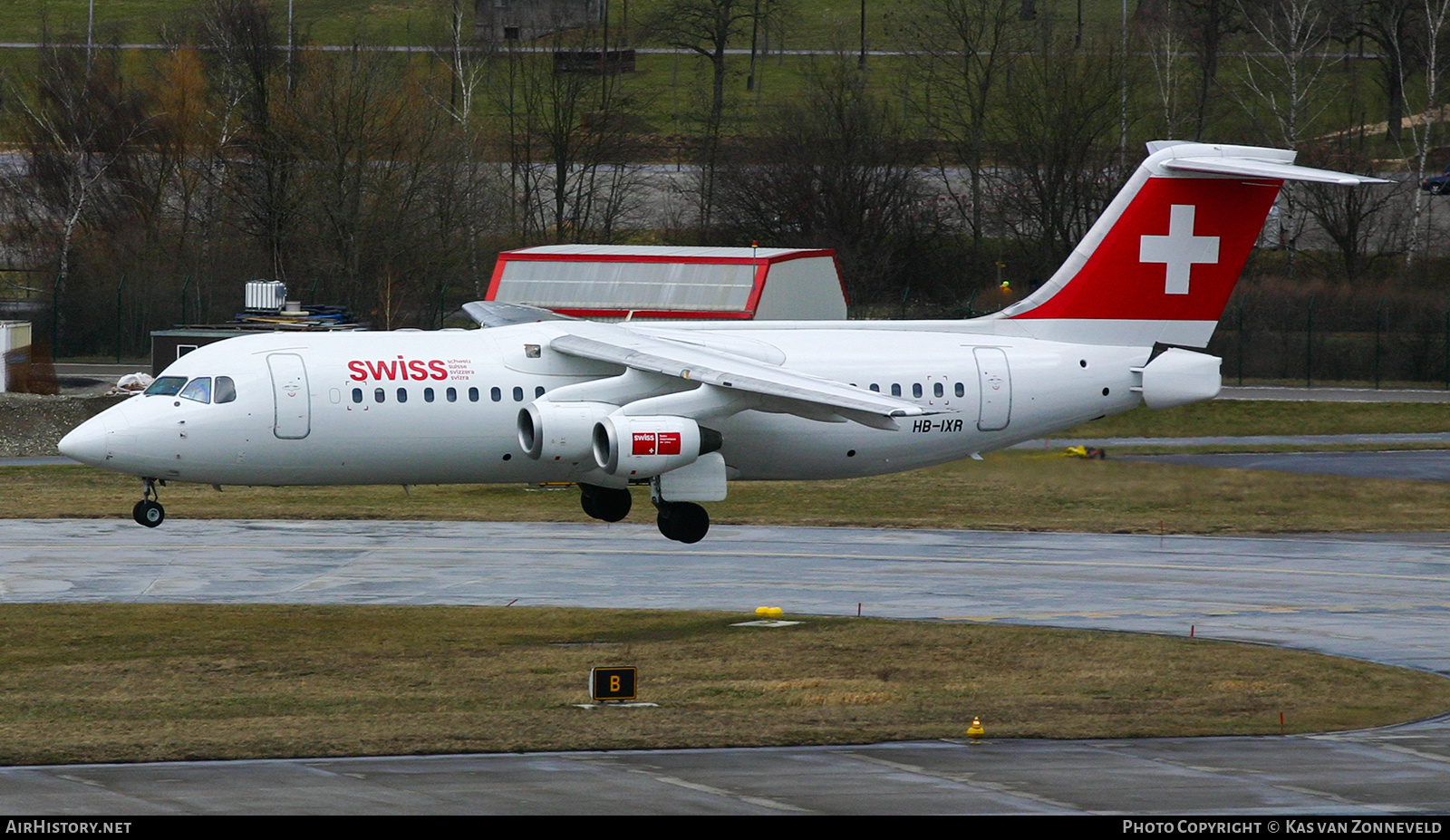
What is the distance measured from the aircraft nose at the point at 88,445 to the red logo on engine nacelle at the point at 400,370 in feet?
12.2

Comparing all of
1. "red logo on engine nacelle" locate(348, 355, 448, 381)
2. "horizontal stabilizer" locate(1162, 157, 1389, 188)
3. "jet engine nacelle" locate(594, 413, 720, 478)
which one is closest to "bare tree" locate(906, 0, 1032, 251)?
"horizontal stabilizer" locate(1162, 157, 1389, 188)

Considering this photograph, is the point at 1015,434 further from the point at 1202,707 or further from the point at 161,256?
the point at 161,256

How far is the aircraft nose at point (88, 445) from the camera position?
85.3 feet

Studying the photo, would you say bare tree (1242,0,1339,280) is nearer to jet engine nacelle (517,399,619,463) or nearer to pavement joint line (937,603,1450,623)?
pavement joint line (937,603,1450,623)

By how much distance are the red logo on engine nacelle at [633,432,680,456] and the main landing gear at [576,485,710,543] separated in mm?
1327

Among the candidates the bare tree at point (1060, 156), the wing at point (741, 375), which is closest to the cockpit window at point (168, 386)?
the wing at point (741, 375)

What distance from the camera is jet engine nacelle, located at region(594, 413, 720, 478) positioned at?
26156 millimetres

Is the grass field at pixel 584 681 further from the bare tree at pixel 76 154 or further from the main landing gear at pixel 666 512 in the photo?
the bare tree at pixel 76 154

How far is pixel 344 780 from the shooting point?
16.6 meters

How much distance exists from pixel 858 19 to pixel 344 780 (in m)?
96.6

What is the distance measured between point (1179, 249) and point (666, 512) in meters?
10.1

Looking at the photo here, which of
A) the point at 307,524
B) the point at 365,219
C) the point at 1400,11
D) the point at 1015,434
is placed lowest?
the point at 307,524

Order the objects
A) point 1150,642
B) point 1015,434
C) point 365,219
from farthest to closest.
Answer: point 365,219 → point 1015,434 → point 1150,642

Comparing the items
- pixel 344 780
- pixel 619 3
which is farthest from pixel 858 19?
pixel 344 780
